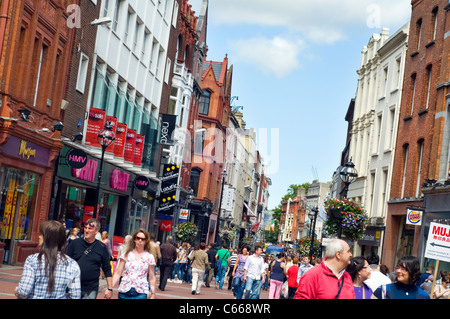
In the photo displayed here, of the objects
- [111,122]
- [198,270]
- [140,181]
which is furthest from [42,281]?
[140,181]

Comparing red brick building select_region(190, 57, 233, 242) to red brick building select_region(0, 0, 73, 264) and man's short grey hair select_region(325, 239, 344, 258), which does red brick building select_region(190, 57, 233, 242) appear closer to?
red brick building select_region(0, 0, 73, 264)

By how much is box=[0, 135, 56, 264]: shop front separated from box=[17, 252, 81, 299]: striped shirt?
15373 mm

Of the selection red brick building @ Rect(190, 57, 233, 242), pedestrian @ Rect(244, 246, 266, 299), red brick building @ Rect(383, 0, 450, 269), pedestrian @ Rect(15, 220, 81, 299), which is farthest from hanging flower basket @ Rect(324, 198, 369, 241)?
red brick building @ Rect(190, 57, 233, 242)

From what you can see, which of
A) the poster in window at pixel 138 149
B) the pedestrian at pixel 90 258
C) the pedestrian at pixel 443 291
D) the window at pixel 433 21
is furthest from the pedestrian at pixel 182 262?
the pedestrian at pixel 90 258

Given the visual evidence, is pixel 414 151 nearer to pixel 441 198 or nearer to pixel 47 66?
pixel 441 198

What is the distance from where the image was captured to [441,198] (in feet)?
100

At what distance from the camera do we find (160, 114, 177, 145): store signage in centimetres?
4619

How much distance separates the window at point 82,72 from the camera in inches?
1188

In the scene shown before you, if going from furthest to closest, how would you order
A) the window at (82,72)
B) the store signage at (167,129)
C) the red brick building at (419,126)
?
the store signage at (167,129), the red brick building at (419,126), the window at (82,72)

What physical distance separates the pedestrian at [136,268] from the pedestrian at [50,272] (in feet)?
11.7

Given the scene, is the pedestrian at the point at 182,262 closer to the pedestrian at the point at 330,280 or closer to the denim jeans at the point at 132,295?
the denim jeans at the point at 132,295

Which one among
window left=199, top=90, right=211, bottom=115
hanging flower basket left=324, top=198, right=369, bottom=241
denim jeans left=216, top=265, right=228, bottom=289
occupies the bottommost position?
denim jeans left=216, top=265, right=228, bottom=289
